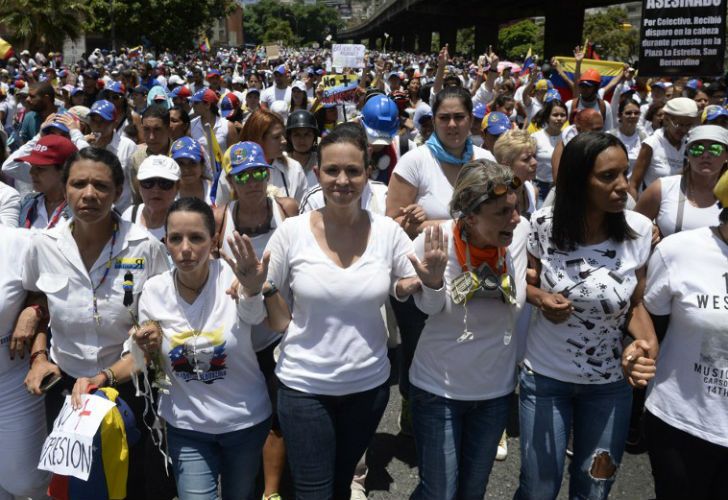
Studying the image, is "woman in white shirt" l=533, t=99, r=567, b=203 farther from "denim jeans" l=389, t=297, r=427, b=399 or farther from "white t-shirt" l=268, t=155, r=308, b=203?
"denim jeans" l=389, t=297, r=427, b=399

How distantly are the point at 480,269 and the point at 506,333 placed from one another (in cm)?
31

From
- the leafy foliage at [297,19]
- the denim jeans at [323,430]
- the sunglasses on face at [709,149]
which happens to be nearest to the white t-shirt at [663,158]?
the sunglasses on face at [709,149]

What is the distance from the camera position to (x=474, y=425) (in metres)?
2.67

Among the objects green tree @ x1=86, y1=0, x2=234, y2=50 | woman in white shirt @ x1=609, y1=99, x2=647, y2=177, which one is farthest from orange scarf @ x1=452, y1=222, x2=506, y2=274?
green tree @ x1=86, y1=0, x2=234, y2=50

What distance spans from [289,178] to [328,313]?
227cm

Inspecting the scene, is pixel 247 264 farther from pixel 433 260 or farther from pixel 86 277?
pixel 86 277

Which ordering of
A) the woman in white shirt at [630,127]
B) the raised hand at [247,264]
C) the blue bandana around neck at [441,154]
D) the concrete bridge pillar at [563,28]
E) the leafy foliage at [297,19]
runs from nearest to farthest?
the raised hand at [247,264] < the blue bandana around neck at [441,154] < the woman in white shirt at [630,127] < the concrete bridge pillar at [563,28] < the leafy foliage at [297,19]

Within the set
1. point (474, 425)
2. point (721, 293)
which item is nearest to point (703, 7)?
point (721, 293)

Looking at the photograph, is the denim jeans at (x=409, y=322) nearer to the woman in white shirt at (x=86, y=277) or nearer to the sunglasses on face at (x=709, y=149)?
the woman in white shirt at (x=86, y=277)

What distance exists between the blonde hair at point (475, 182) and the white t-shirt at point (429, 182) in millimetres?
971

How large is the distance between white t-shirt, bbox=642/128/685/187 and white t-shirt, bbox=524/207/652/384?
2.76 m

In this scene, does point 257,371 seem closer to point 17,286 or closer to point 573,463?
point 17,286

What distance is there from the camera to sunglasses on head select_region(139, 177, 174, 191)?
361 cm

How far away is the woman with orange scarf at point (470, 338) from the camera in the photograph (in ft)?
8.36
